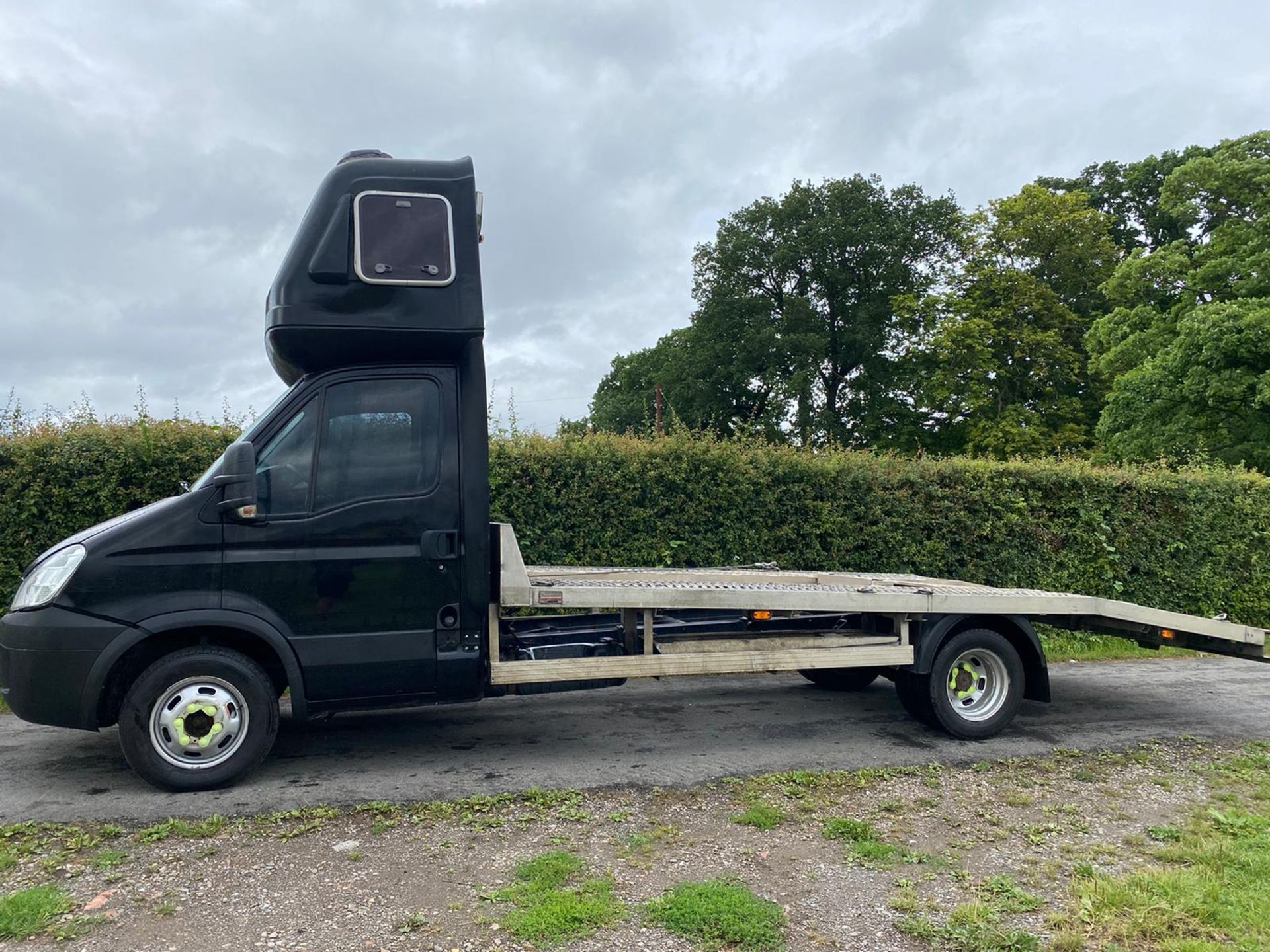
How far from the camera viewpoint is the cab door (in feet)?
16.4

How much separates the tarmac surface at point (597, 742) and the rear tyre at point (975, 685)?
15 cm

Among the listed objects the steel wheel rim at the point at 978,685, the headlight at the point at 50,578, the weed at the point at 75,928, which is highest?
the headlight at the point at 50,578

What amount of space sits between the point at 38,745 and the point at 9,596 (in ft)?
8.11

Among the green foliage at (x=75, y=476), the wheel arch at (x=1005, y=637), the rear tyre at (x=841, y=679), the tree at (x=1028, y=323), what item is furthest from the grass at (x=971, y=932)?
the tree at (x=1028, y=323)

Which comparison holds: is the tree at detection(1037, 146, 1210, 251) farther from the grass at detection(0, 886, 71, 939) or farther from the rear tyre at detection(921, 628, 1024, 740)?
the grass at detection(0, 886, 71, 939)

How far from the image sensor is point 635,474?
30.5ft

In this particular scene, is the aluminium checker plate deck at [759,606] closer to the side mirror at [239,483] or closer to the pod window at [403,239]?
the side mirror at [239,483]

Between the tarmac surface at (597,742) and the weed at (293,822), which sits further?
the tarmac surface at (597,742)

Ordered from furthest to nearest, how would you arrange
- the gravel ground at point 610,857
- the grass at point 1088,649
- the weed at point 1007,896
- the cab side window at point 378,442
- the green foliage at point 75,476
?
1. the grass at point 1088,649
2. the green foliage at point 75,476
3. the cab side window at point 378,442
4. the weed at point 1007,896
5. the gravel ground at point 610,857

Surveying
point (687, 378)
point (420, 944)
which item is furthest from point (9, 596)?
point (687, 378)

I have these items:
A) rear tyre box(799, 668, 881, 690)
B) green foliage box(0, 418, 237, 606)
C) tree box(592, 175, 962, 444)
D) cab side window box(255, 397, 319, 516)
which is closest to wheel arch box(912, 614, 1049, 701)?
rear tyre box(799, 668, 881, 690)

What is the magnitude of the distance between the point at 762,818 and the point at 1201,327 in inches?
825

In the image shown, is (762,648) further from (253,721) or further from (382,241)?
(382,241)

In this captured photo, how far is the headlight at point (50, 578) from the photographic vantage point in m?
4.72
